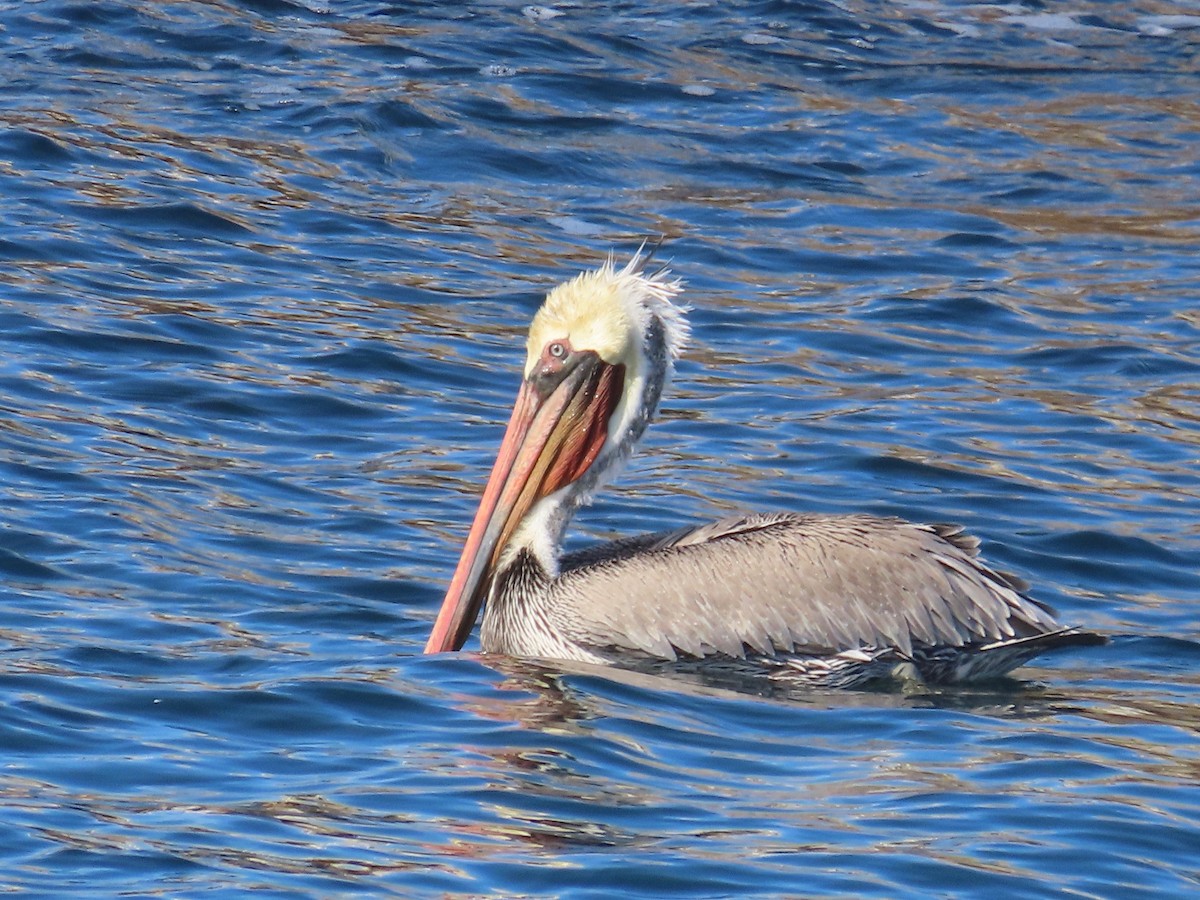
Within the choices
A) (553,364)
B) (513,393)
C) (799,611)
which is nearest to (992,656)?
(799,611)

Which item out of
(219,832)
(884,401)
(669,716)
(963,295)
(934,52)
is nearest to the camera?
(219,832)

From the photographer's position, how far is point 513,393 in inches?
359

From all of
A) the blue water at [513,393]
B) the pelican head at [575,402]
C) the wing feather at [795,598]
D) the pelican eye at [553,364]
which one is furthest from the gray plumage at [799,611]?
the pelican eye at [553,364]

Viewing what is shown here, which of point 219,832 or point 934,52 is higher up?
point 934,52

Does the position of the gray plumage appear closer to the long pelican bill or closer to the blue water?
the blue water

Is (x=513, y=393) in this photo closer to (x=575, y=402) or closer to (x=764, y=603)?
(x=575, y=402)

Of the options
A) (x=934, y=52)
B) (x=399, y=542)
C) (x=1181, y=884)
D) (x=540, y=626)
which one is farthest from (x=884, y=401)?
(x=934, y=52)

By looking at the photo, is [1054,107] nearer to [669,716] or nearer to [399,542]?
[399,542]

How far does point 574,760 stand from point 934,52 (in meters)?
10.1

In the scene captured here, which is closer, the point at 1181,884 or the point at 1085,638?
the point at 1181,884

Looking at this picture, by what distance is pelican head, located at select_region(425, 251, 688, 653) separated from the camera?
6766 millimetres

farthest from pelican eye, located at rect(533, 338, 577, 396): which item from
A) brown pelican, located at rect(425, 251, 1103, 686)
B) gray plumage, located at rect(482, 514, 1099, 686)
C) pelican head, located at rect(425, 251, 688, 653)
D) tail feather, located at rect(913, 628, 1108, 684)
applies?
tail feather, located at rect(913, 628, 1108, 684)

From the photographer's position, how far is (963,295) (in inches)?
419

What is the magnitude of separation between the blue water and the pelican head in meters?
0.43
